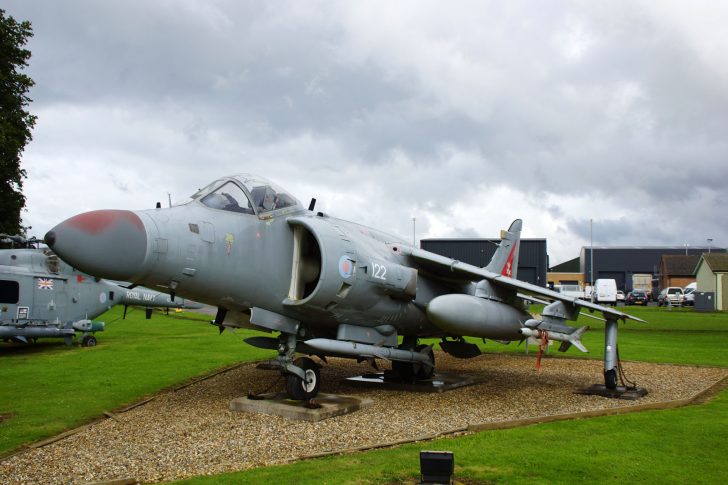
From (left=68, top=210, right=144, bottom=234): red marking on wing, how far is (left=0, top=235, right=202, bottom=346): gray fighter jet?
1165 cm

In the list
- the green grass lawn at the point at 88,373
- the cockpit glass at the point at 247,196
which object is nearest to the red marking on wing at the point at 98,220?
the cockpit glass at the point at 247,196

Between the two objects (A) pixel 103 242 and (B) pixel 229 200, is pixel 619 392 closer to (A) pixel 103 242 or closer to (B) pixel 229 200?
(B) pixel 229 200

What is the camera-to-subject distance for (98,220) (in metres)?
6.80

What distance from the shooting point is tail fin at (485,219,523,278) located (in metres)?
14.8

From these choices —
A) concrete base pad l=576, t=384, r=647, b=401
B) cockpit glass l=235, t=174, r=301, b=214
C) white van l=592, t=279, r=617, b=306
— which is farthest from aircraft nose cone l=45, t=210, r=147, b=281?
white van l=592, t=279, r=617, b=306

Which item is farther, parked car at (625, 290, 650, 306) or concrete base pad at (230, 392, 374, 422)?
parked car at (625, 290, 650, 306)

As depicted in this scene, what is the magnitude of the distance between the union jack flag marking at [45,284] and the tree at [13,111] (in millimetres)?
10542

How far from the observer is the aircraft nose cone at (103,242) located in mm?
6648

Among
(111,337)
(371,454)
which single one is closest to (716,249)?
(111,337)

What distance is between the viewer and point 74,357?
15969mm

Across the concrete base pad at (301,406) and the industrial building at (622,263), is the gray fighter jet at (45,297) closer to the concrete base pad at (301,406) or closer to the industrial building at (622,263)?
the concrete base pad at (301,406)

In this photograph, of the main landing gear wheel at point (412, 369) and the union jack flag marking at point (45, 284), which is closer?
the main landing gear wheel at point (412, 369)

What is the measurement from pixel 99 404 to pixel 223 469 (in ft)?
15.0

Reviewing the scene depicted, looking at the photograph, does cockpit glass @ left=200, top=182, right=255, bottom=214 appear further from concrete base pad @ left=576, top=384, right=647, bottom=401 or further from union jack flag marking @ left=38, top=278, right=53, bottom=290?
union jack flag marking @ left=38, top=278, right=53, bottom=290
